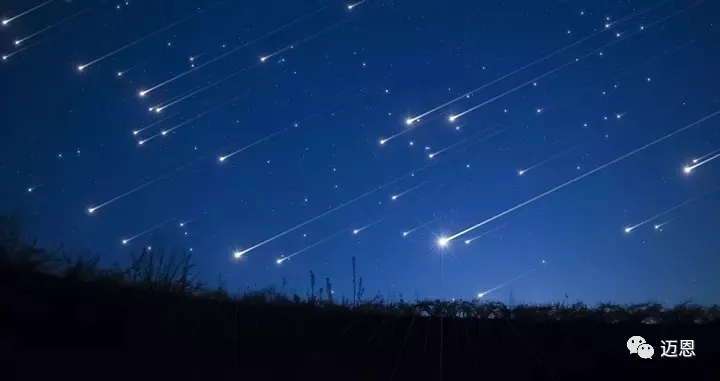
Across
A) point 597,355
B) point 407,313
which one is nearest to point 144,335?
point 407,313

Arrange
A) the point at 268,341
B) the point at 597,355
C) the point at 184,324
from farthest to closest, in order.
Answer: the point at 597,355, the point at 268,341, the point at 184,324

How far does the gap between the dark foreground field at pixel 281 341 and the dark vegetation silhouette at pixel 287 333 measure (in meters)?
0.02

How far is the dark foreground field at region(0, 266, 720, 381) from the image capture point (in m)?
7.16

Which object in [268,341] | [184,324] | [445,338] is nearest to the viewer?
[184,324]

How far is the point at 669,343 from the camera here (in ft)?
42.3

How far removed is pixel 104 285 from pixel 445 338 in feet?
18.4

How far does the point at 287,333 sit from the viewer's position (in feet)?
31.3

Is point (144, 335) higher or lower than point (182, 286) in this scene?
lower

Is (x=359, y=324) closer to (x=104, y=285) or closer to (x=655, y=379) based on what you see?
(x=104, y=285)

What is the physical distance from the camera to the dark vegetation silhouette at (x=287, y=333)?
7244 mm

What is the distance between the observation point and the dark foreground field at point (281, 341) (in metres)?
7.16

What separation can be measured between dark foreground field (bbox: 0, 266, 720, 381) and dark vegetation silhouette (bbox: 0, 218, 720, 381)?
0.6 inches

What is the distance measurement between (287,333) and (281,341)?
16cm

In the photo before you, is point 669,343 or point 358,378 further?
point 669,343
